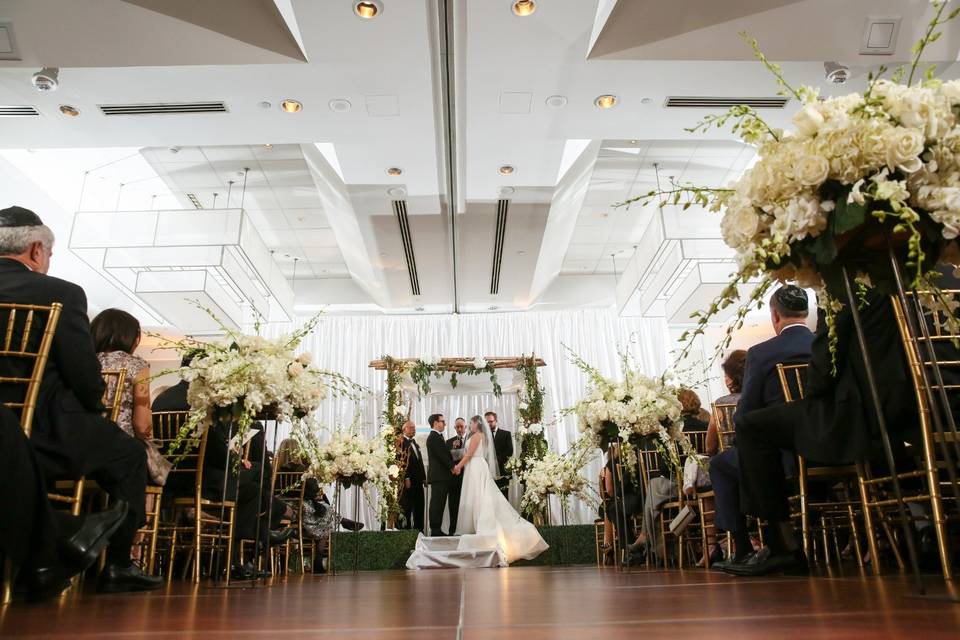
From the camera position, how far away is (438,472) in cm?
903

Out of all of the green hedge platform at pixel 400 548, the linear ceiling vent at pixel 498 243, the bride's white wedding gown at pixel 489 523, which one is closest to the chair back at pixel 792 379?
the bride's white wedding gown at pixel 489 523

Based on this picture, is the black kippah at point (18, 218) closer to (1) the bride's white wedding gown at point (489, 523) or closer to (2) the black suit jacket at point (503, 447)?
(1) the bride's white wedding gown at point (489, 523)

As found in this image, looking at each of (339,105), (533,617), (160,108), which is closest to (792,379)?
(533,617)

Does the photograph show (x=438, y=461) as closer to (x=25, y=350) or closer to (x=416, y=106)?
(x=416, y=106)

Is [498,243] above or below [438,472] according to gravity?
above

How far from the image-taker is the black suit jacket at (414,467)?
375 inches

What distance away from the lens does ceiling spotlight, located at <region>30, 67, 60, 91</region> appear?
5.44 meters

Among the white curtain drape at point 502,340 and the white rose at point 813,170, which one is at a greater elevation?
the white curtain drape at point 502,340

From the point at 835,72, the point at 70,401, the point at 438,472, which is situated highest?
the point at 835,72

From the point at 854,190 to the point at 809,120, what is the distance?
188 mm

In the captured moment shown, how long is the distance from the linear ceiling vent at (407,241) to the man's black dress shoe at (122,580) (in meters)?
6.12

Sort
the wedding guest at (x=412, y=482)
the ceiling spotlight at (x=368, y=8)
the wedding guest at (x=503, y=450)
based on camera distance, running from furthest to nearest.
A: the wedding guest at (x=503, y=450), the wedding guest at (x=412, y=482), the ceiling spotlight at (x=368, y=8)

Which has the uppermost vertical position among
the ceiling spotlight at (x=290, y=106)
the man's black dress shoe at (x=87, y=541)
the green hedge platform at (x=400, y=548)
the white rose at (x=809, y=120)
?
the ceiling spotlight at (x=290, y=106)

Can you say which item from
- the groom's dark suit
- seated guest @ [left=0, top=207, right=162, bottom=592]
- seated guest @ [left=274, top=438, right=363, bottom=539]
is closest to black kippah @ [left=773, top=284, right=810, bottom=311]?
seated guest @ [left=0, top=207, right=162, bottom=592]
